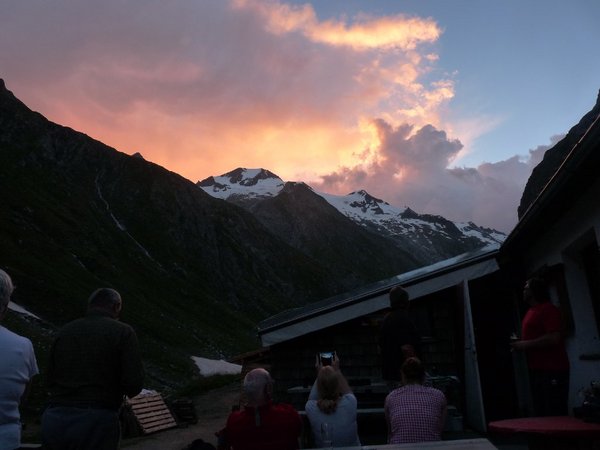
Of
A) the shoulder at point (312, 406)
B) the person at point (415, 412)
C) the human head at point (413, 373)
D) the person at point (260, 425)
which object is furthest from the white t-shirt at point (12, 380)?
the human head at point (413, 373)

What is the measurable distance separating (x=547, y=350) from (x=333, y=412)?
234cm

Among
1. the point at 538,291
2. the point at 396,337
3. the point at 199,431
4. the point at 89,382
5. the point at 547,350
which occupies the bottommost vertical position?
the point at 199,431

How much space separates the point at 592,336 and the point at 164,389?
72.9 feet

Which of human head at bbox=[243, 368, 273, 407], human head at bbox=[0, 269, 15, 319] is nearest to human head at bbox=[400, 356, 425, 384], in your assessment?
human head at bbox=[243, 368, 273, 407]

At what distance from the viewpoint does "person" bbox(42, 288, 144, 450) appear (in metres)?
3.84

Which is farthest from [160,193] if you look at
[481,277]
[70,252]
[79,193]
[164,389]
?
[481,277]

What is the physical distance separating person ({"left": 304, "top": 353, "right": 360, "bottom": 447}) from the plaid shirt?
327mm

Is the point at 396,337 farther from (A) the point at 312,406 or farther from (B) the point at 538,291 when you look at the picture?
(A) the point at 312,406

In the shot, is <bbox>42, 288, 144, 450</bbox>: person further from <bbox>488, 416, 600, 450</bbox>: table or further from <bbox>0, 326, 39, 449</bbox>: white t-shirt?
<bbox>488, 416, 600, 450</bbox>: table

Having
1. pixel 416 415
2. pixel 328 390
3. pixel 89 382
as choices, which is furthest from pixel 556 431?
pixel 89 382

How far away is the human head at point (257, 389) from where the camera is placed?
3.80 meters

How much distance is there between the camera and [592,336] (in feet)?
23.5

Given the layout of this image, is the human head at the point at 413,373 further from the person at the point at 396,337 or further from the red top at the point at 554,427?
the person at the point at 396,337

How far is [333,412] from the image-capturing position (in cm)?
454
